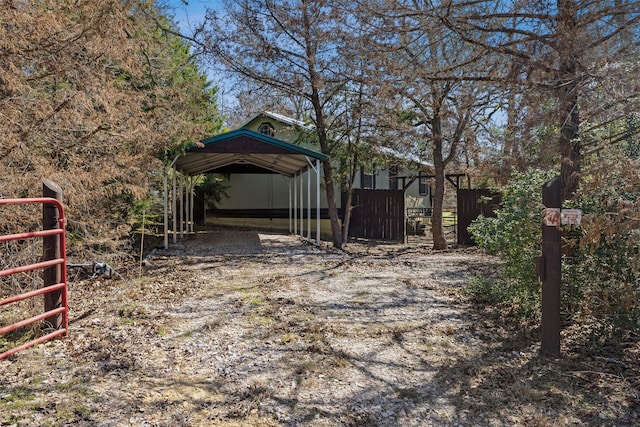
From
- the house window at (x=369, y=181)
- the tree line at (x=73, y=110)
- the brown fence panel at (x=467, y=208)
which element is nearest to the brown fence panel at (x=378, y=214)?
the brown fence panel at (x=467, y=208)

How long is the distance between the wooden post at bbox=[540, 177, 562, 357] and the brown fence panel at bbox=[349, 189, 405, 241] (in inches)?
495

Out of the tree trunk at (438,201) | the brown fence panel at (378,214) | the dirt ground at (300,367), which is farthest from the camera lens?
the brown fence panel at (378,214)

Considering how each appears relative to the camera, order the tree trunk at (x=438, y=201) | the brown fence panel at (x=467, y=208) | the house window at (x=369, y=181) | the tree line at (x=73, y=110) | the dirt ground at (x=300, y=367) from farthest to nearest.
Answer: the house window at (x=369, y=181), the brown fence panel at (x=467, y=208), the tree trunk at (x=438, y=201), the tree line at (x=73, y=110), the dirt ground at (x=300, y=367)

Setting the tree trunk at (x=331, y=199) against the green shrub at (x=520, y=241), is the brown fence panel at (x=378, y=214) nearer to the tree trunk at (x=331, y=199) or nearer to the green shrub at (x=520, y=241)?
the tree trunk at (x=331, y=199)

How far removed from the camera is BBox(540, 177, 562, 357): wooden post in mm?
4258

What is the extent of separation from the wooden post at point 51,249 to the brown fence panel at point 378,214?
43.1ft

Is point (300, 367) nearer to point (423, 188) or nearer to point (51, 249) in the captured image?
point (51, 249)

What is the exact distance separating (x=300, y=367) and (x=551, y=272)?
2.42 m

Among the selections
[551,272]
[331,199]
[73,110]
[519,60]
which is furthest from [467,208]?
[73,110]

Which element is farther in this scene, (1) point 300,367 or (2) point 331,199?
(2) point 331,199

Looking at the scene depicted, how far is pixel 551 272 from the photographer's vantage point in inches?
168

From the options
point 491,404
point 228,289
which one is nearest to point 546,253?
point 491,404

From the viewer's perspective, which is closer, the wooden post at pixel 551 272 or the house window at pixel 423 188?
the wooden post at pixel 551 272

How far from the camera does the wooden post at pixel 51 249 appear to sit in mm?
4336
